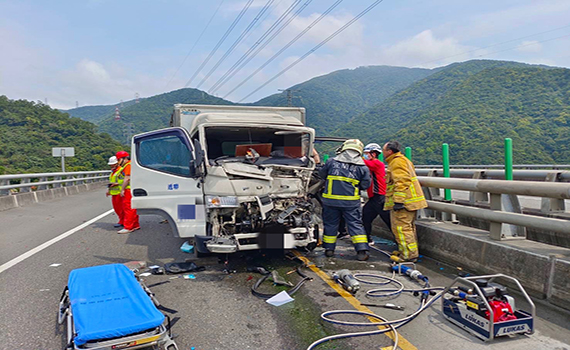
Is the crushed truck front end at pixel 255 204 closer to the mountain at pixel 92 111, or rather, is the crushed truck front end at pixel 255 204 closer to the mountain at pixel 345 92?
the mountain at pixel 345 92

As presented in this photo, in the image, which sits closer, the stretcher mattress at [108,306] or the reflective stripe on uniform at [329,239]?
the stretcher mattress at [108,306]

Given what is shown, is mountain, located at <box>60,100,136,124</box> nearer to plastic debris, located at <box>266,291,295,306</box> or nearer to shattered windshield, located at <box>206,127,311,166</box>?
shattered windshield, located at <box>206,127,311,166</box>

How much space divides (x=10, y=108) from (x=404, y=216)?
5275cm

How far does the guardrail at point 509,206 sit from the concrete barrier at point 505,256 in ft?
0.73

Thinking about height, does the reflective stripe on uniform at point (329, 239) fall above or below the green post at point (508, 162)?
below

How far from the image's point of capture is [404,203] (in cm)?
575

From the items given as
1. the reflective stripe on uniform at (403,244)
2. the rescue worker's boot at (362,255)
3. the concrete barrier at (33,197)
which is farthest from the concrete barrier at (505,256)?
the concrete barrier at (33,197)

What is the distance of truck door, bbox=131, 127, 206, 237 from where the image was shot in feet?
18.5

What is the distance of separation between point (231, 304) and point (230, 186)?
1.70m

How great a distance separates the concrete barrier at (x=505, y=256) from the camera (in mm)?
3854

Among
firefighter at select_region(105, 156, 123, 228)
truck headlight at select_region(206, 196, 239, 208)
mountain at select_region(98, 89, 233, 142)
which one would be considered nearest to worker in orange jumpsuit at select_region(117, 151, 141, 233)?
firefighter at select_region(105, 156, 123, 228)

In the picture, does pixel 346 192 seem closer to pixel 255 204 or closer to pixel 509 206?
pixel 255 204

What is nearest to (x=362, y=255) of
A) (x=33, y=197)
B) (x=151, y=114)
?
(x=33, y=197)

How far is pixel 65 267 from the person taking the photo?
574 cm
